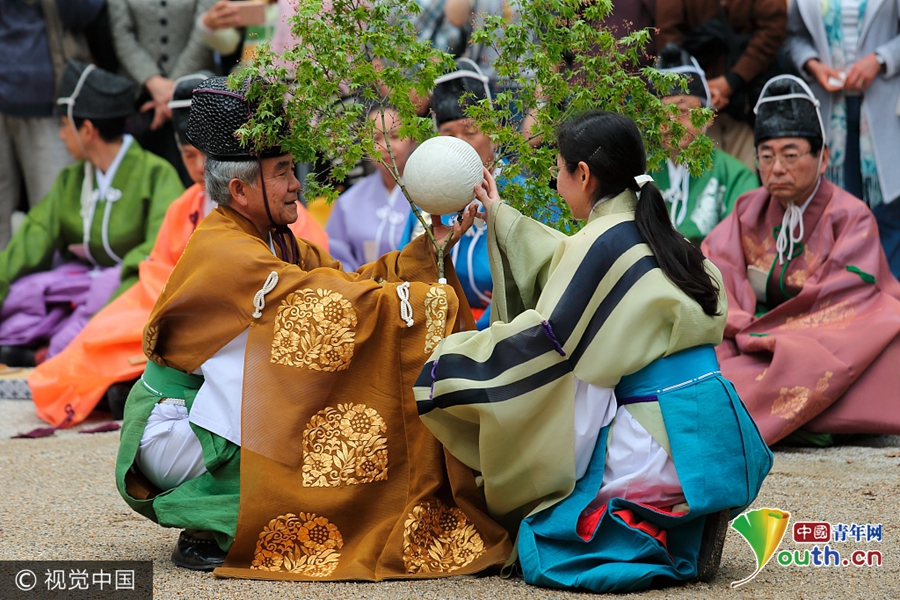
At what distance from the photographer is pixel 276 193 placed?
3641 millimetres

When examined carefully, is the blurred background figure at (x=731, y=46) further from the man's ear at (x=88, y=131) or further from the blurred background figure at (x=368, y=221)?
the man's ear at (x=88, y=131)

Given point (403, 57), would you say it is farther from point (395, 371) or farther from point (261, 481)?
point (261, 481)

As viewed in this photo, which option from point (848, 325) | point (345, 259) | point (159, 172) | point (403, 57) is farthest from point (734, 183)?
point (159, 172)

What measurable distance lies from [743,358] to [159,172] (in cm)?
438

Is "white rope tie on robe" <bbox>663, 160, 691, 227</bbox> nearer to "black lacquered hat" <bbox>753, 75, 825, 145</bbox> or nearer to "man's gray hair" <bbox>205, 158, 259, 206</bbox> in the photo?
"black lacquered hat" <bbox>753, 75, 825, 145</bbox>

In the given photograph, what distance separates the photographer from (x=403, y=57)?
3619 millimetres

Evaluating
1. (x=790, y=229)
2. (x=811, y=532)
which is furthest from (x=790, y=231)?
(x=811, y=532)

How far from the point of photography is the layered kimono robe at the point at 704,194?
256 inches

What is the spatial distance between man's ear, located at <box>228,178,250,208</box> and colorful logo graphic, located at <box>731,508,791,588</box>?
204cm

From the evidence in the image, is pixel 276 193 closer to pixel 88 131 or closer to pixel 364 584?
pixel 364 584

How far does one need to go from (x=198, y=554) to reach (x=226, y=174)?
1310 mm

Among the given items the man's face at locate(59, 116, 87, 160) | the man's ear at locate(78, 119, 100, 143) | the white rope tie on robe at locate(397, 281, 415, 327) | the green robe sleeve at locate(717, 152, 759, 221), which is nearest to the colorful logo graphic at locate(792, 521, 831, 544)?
the white rope tie on robe at locate(397, 281, 415, 327)

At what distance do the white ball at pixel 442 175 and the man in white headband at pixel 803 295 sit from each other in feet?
8.25

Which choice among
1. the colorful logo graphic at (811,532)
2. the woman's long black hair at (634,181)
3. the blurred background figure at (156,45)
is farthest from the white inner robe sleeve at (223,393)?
the blurred background figure at (156,45)
